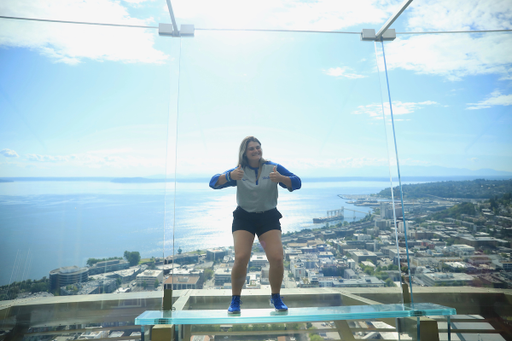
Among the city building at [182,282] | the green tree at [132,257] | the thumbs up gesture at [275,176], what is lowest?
the city building at [182,282]

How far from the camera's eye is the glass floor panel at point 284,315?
173 cm

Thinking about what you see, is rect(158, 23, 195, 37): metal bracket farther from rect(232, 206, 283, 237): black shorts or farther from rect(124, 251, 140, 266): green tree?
rect(124, 251, 140, 266): green tree

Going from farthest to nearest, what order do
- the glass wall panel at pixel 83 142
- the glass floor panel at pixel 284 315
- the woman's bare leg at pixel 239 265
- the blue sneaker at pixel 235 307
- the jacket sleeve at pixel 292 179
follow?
the glass wall panel at pixel 83 142, the jacket sleeve at pixel 292 179, the woman's bare leg at pixel 239 265, the blue sneaker at pixel 235 307, the glass floor panel at pixel 284 315

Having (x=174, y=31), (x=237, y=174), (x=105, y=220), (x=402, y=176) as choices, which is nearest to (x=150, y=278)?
(x=105, y=220)

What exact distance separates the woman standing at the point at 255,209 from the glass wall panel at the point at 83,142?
2.34ft

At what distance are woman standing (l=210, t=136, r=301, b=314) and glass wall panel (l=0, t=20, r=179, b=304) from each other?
2.34 ft

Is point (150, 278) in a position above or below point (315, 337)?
above

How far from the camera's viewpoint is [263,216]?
206cm

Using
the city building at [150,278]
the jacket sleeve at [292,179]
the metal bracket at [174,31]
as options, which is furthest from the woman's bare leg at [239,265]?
the metal bracket at [174,31]

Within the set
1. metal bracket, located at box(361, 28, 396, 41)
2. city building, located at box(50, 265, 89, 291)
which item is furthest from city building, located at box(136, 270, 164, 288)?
metal bracket, located at box(361, 28, 396, 41)

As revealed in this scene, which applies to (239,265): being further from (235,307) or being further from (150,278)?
(150,278)

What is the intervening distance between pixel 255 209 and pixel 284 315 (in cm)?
72

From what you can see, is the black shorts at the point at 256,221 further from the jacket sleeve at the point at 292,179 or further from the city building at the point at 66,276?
the city building at the point at 66,276

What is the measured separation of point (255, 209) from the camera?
206cm
